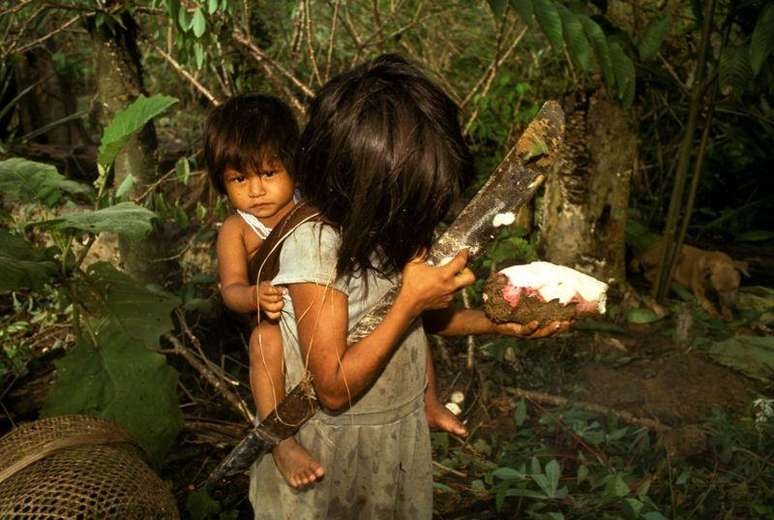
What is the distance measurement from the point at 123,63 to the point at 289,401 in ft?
6.49

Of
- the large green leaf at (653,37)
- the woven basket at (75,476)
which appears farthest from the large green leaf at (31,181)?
the large green leaf at (653,37)

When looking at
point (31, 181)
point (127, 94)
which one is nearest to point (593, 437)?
point (31, 181)

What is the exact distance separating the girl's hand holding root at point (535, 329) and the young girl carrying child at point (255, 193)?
323mm

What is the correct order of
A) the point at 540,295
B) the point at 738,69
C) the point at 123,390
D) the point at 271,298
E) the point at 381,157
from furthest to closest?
1. the point at 738,69
2. the point at 123,390
3. the point at 540,295
4. the point at 271,298
5. the point at 381,157

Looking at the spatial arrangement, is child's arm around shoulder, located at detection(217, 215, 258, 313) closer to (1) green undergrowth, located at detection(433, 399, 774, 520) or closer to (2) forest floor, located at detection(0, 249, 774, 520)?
(2) forest floor, located at detection(0, 249, 774, 520)

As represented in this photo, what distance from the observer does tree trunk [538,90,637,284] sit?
136 inches

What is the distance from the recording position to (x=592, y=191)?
11.7 feet

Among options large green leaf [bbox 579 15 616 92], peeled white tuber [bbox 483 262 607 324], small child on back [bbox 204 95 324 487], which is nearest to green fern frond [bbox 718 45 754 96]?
large green leaf [bbox 579 15 616 92]

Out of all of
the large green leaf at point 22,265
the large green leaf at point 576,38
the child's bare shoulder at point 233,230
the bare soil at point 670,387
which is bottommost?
the bare soil at point 670,387

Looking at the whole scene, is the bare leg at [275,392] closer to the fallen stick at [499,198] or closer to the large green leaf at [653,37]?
the fallen stick at [499,198]

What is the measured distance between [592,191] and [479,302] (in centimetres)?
77

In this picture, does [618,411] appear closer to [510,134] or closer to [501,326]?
[501,326]

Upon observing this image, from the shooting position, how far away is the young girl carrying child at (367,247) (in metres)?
1.31

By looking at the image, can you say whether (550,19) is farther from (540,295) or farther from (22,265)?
(22,265)
